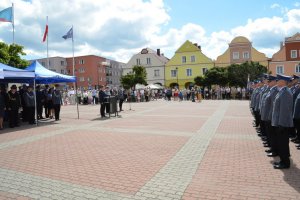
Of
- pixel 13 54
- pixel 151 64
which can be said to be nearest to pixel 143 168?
pixel 13 54

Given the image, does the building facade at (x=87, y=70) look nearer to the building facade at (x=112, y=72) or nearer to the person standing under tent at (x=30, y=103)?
the building facade at (x=112, y=72)

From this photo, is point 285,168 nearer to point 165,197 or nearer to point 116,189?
point 165,197

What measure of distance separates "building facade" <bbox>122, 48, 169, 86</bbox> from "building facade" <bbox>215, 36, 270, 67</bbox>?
1478 cm

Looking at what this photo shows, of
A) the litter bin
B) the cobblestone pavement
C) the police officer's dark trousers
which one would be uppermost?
the litter bin

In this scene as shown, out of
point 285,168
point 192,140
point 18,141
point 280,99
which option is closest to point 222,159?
point 285,168

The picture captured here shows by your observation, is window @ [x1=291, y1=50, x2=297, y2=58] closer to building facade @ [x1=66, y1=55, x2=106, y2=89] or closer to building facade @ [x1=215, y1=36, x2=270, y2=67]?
building facade @ [x1=215, y1=36, x2=270, y2=67]

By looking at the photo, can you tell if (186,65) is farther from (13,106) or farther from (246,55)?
(13,106)

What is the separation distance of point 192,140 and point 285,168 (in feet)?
11.7

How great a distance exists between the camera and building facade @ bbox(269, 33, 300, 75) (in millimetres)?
55500

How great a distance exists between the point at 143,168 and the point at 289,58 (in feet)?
185

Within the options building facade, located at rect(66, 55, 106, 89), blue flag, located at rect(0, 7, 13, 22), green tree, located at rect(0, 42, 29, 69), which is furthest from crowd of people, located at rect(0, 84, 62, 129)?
building facade, located at rect(66, 55, 106, 89)

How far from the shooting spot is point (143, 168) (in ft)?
21.4

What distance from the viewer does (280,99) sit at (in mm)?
6527

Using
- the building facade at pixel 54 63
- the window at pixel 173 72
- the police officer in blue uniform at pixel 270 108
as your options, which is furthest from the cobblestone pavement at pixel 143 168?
the building facade at pixel 54 63
